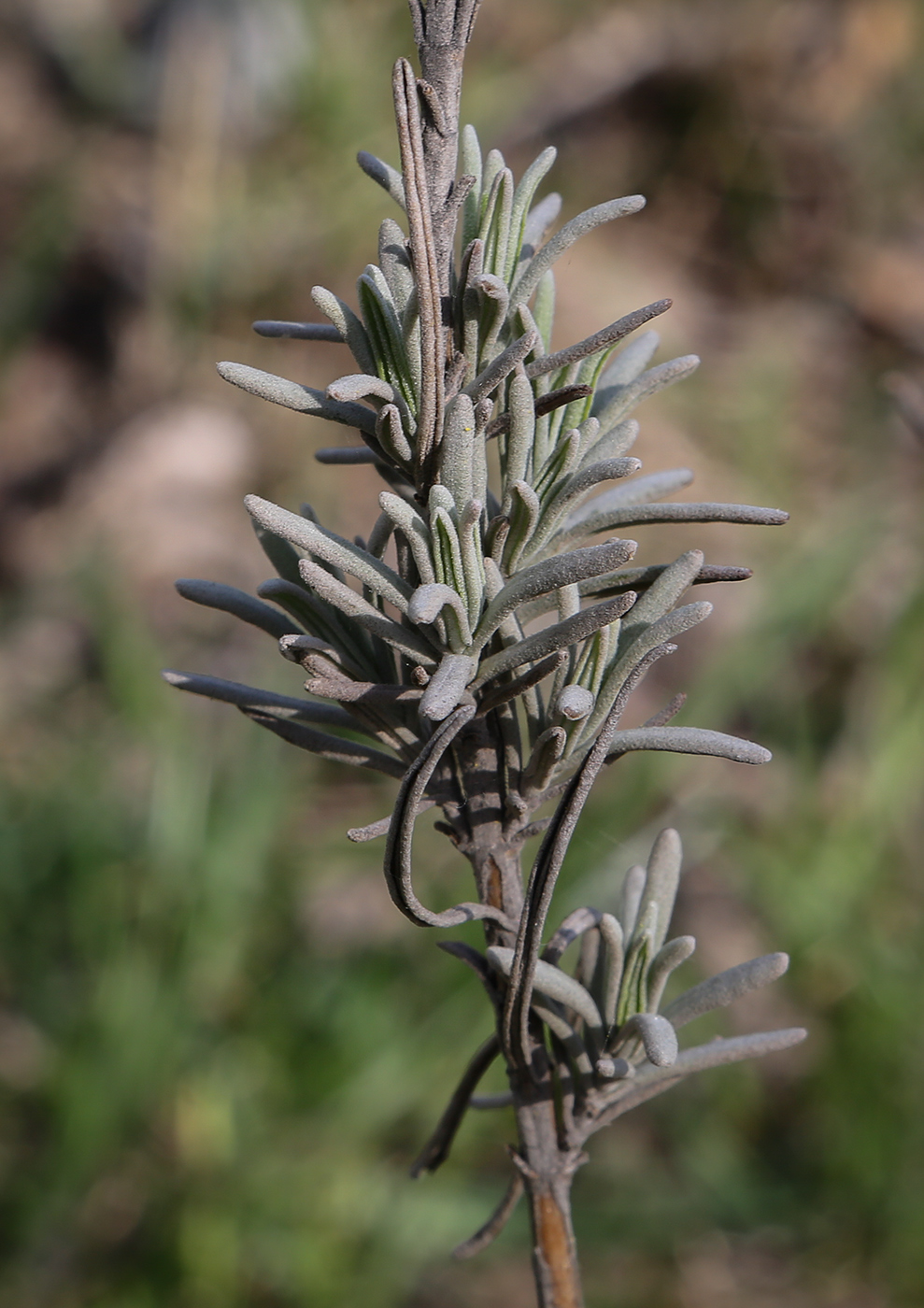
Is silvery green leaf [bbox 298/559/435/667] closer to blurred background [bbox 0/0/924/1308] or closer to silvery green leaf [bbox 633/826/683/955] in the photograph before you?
silvery green leaf [bbox 633/826/683/955]

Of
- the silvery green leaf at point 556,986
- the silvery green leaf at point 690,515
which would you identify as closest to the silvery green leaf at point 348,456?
the silvery green leaf at point 690,515

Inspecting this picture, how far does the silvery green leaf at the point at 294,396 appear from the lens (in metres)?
0.44

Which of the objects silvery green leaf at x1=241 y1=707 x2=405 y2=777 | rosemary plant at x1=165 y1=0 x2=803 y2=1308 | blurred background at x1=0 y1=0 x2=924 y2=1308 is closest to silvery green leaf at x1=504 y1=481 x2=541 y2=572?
rosemary plant at x1=165 y1=0 x2=803 y2=1308

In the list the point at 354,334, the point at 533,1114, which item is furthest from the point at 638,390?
the point at 533,1114

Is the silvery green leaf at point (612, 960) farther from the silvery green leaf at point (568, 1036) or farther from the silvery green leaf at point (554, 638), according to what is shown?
the silvery green leaf at point (554, 638)

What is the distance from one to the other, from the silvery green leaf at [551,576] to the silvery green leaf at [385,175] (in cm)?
18

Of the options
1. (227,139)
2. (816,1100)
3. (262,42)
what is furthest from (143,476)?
(816,1100)

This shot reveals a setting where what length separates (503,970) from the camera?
438 mm

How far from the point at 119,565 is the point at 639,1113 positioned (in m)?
1.96

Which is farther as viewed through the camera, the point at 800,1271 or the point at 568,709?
the point at 800,1271

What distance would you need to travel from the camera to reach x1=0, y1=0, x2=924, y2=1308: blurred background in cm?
188

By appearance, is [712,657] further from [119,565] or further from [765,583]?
[119,565]

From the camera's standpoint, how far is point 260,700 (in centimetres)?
49

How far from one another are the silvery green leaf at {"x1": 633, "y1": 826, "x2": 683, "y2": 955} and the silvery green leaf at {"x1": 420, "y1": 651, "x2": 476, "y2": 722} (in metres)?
0.16
